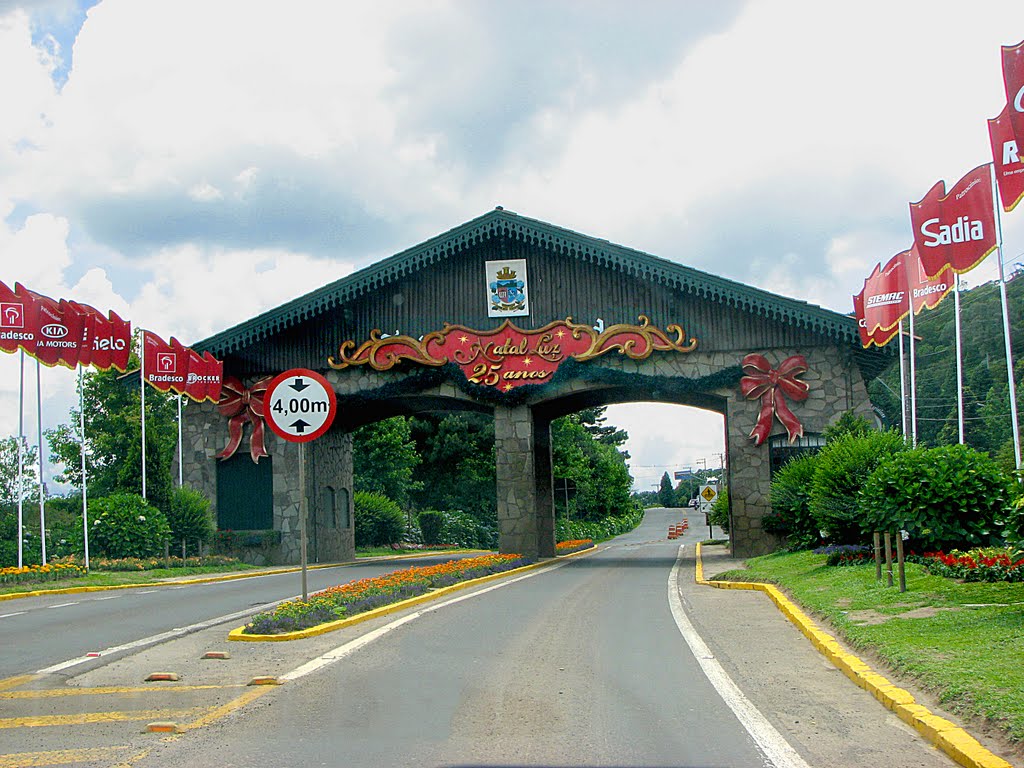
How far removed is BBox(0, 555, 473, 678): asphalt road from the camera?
11477 mm

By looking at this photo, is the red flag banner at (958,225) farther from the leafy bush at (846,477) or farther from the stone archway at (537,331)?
the stone archway at (537,331)

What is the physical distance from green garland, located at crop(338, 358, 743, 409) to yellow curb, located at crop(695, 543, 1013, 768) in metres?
18.7

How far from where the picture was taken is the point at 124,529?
2842 centimetres

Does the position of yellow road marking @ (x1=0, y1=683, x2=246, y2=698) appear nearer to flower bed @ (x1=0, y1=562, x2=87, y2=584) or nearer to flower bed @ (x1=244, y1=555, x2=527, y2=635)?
flower bed @ (x1=244, y1=555, x2=527, y2=635)

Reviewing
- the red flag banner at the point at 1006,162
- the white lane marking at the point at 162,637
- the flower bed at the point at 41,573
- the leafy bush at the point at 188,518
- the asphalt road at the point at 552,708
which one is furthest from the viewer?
the leafy bush at the point at 188,518

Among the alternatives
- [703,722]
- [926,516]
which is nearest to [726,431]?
[926,516]

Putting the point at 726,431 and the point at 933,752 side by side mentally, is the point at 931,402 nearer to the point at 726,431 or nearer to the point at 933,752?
the point at 726,431

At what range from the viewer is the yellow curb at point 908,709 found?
632cm

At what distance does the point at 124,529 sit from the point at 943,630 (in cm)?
2307

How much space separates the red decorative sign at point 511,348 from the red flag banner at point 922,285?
7.71 metres

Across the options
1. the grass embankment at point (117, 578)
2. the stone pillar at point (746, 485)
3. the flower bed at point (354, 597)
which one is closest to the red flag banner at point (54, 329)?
the grass embankment at point (117, 578)

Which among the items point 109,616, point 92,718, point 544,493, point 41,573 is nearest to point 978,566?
point 92,718

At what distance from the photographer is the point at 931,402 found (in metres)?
79.8

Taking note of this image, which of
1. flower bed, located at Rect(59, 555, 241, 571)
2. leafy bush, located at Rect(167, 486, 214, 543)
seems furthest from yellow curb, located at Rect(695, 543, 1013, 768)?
leafy bush, located at Rect(167, 486, 214, 543)
